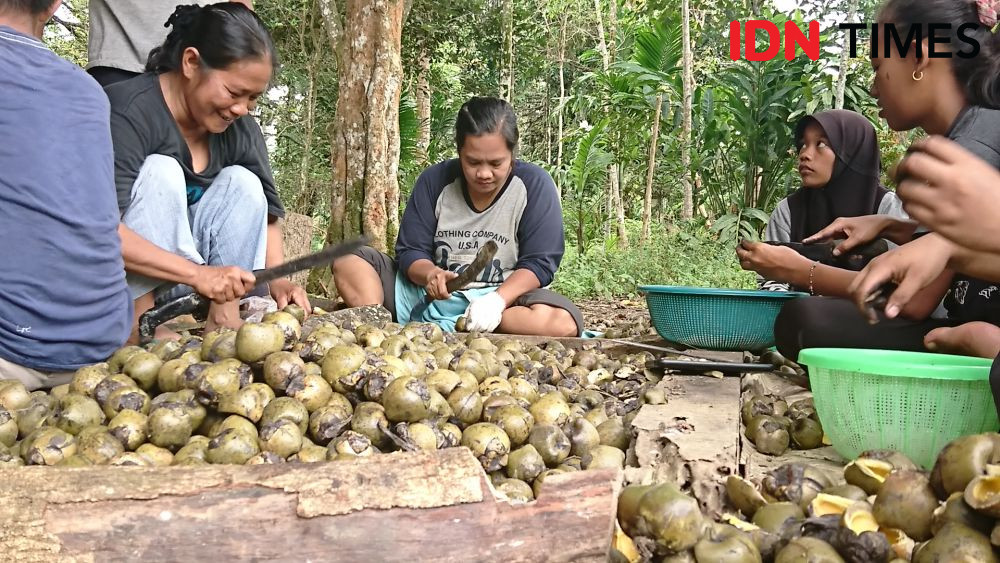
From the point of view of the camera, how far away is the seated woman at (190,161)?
3.06 metres

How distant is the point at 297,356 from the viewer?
7.25 feet

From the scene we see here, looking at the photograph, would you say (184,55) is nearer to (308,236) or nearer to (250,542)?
(250,542)

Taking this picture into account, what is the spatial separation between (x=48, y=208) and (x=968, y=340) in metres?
2.95

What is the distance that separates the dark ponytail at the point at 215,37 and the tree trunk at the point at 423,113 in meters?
8.33

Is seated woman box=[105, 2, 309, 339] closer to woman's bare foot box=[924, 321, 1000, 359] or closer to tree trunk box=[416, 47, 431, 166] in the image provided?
woman's bare foot box=[924, 321, 1000, 359]

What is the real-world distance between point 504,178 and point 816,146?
1.92 meters

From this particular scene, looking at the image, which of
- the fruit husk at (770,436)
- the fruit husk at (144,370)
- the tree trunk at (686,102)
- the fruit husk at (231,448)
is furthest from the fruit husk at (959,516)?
the tree trunk at (686,102)

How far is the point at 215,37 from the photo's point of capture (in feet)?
10.6

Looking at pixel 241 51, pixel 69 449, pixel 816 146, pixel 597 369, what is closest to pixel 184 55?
pixel 241 51

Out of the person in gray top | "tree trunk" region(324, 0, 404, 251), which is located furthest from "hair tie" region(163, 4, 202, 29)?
"tree trunk" region(324, 0, 404, 251)

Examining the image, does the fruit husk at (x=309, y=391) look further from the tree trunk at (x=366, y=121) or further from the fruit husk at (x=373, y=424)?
the tree trunk at (x=366, y=121)

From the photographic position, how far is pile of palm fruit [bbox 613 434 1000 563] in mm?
1295

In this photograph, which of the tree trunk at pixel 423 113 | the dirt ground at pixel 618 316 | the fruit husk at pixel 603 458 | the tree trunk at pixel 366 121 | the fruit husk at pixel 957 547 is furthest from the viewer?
the tree trunk at pixel 423 113

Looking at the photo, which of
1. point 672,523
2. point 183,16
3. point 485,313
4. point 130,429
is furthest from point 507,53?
point 672,523
